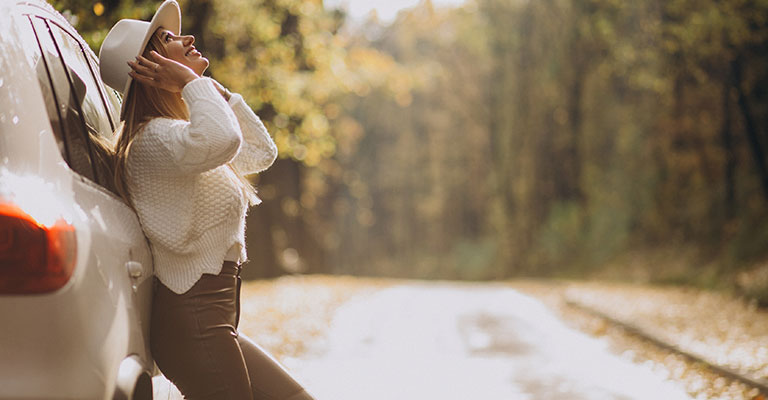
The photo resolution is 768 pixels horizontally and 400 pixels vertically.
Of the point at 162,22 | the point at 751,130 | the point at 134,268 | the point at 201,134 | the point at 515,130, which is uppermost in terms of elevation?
the point at 162,22

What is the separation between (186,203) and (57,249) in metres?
0.71

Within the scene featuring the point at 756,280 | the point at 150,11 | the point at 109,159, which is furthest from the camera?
the point at 756,280

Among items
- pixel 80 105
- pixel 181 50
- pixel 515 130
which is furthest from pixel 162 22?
pixel 515 130

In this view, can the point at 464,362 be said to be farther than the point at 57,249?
Yes

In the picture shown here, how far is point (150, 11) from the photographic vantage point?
1025 cm

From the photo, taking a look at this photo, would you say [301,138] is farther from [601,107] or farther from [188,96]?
[601,107]

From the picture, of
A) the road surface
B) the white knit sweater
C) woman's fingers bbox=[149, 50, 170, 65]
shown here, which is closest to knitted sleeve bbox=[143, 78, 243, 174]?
the white knit sweater

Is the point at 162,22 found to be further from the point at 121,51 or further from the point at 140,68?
the point at 121,51

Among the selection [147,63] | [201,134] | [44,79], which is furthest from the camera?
[147,63]

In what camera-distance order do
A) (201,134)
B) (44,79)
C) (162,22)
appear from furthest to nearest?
(162,22) < (201,134) < (44,79)

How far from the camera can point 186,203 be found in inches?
133

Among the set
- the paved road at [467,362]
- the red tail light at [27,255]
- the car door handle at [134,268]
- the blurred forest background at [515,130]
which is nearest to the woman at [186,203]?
the car door handle at [134,268]

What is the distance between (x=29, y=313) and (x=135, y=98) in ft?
→ 3.48

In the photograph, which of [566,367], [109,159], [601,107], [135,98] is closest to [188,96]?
[135,98]
